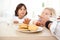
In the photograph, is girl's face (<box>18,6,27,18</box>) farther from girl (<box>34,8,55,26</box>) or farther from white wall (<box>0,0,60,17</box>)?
girl (<box>34,8,55,26</box>)

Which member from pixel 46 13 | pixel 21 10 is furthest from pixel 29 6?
pixel 46 13

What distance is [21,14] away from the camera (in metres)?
1.51

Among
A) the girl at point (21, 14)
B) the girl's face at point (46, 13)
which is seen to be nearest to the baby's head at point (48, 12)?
the girl's face at point (46, 13)

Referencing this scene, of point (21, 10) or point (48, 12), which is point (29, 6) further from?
point (48, 12)

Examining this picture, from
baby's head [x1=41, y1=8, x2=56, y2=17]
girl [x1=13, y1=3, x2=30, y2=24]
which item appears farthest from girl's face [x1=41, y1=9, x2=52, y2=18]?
girl [x1=13, y1=3, x2=30, y2=24]

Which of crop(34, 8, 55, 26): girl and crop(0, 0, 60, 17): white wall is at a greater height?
crop(0, 0, 60, 17): white wall

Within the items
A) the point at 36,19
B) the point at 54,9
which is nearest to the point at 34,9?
the point at 36,19

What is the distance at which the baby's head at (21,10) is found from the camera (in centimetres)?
149

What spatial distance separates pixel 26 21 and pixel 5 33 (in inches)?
17.0

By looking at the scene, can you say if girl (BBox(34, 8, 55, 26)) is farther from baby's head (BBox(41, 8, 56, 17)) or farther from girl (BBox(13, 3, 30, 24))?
girl (BBox(13, 3, 30, 24))

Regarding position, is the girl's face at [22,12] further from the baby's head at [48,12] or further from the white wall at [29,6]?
the baby's head at [48,12]

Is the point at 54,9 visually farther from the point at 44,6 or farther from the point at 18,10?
the point at 18,10

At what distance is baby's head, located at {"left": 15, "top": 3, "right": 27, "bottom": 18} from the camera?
4.89ft

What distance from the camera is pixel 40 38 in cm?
105
